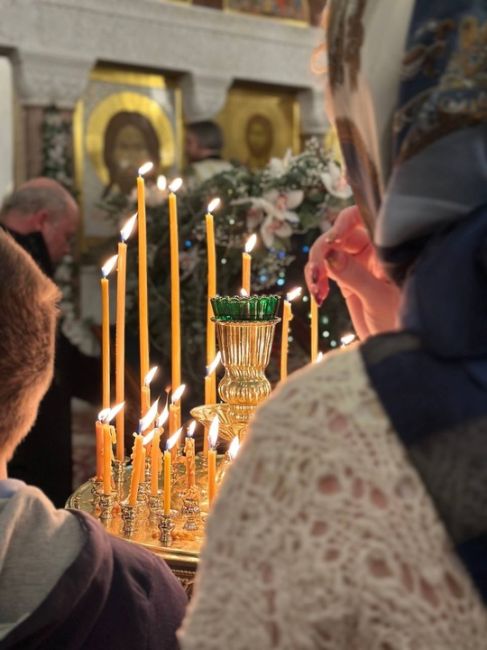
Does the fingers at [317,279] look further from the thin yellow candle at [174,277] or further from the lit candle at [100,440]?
the lit candle at [100,440]

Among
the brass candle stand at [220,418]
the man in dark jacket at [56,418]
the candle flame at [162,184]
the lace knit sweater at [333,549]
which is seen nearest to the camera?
the lace knit sweater at [333,549]

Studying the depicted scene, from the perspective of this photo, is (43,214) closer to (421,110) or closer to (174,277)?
(174,277)

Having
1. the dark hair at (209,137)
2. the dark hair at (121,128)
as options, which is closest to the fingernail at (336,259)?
the dark hair at (209,137)

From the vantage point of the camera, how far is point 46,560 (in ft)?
3.09

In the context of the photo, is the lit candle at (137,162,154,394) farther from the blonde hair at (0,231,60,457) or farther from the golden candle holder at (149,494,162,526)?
the blonde hair at (0,231,60,457)

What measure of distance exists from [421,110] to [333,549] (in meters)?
0.31

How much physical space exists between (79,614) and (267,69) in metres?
7.51

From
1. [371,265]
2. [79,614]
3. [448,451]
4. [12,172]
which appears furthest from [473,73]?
[12,172]

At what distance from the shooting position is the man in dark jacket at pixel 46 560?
0.93 metres

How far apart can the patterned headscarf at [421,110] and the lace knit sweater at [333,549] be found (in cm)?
13

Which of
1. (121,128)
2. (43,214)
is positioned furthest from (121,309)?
(121,128)

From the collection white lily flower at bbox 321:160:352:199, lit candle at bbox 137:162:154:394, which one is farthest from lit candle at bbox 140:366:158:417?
white lily flower at bbox 321:160:352:199

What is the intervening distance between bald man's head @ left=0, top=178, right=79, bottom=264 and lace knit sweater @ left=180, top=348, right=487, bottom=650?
3.25 m

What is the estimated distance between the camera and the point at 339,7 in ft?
2.42
